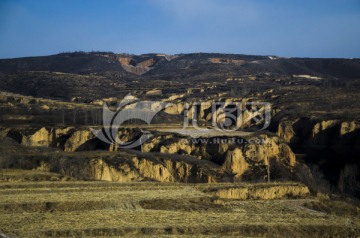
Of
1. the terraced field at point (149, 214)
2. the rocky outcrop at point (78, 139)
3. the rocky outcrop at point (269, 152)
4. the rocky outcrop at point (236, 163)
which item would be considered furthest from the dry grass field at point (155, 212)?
the rocky outcrop at point (78, 139)

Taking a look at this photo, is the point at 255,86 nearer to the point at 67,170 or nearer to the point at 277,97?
the point at 277,97

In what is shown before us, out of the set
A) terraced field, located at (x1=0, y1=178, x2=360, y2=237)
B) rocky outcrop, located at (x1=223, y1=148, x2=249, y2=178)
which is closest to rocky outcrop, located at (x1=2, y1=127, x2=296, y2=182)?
rocky outcrop, located at (x1=223, y1=148, x2=249, y2=178)

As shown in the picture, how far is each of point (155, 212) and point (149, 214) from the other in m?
0.48

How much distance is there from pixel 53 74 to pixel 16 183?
451 feet

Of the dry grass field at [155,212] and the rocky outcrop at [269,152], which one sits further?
the rocky outcrop at [269,152]

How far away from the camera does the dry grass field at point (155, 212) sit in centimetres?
1830

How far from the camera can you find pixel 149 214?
2048 centimetres

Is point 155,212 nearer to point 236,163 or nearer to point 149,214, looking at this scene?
point 149,214

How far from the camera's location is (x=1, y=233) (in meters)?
17.3

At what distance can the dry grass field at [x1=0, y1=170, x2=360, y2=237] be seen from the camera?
60.0 ft

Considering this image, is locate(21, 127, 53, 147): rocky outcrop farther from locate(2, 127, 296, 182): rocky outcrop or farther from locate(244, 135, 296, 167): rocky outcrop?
locate(244, 135, 296, 167): rocky outcrop

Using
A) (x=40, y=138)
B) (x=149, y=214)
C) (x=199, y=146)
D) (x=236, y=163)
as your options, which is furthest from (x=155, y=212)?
(x=40, y=138)

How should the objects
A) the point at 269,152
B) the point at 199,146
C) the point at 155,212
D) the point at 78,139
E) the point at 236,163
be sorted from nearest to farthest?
the point at 155,212 < the point at 236,163 < the point at 199,146 < the point at 269,152 < the point at 78,139

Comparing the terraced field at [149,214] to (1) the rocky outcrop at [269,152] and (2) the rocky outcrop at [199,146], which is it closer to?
(2) the rocky outcrop at [199,146]
